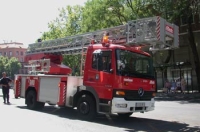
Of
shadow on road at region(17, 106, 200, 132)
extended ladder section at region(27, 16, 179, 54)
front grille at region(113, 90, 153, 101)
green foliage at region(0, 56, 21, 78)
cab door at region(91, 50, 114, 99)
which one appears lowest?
shadow on road at region(17, 106, 200, 132)

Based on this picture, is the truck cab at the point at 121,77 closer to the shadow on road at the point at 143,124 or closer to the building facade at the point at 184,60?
the shadow on road at the point at 143,124

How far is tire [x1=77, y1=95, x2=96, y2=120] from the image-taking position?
10305 millimetres

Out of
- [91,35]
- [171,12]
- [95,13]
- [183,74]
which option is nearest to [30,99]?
[91,35]

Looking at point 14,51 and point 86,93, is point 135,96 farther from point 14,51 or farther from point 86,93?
point 14,51

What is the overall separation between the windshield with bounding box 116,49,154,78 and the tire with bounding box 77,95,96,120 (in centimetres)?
164

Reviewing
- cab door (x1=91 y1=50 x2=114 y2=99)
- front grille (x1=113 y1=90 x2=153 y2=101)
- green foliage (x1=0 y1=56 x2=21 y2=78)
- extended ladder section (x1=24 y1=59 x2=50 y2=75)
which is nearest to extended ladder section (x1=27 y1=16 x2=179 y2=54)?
cab door (x1=91 y1=50 x2=114 y2=99)

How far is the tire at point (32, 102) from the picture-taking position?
13.4 m

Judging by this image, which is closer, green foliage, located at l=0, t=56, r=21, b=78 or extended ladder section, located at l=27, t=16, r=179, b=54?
extended ladder section, located at l=27, t=16, r=179, b=54

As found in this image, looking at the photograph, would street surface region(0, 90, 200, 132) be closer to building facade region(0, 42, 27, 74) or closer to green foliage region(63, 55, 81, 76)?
green foliage region(63, 55, 81, 76)

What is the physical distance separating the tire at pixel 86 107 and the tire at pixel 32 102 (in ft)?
11.0

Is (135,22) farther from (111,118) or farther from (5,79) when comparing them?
(5,79)

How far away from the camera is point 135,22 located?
10453mm

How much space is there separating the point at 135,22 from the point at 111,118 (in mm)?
3757

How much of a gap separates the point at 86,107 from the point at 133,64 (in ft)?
7.65
